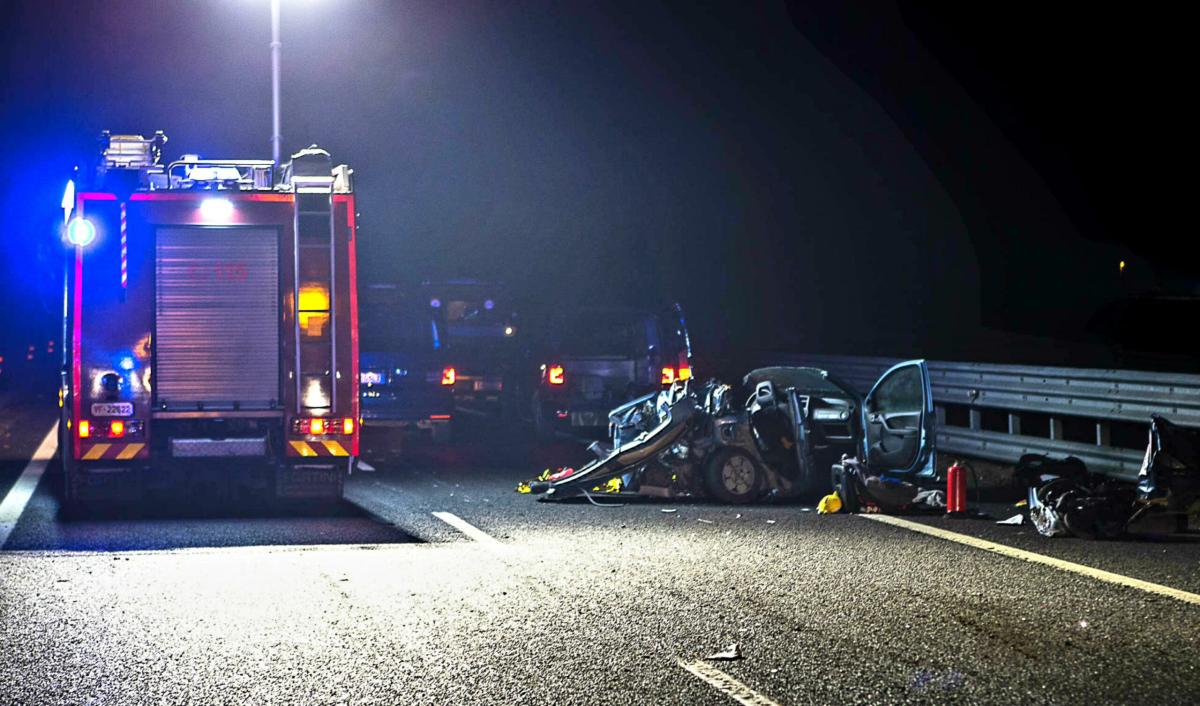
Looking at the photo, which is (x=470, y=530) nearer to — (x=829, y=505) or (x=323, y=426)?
(x=323, y=426)

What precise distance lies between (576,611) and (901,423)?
517cm

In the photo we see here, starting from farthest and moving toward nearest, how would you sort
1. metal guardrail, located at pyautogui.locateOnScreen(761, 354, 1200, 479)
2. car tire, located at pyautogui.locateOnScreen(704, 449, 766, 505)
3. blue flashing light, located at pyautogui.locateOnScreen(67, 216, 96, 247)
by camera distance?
car tire, located at pyautogui.locateOnScreen(704, 449, 766, 505), metal guardrail, located at pyautogui.locateOnScreen(761, 354, 1200, 479), blue flashing light, located at pyautogui.locateOnScreen(67, 216, 96, 247)

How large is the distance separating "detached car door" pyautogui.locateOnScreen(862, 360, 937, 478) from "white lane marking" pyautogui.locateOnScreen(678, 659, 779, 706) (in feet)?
18.7

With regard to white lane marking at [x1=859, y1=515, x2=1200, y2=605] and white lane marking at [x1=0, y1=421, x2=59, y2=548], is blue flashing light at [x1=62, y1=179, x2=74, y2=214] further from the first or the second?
white lane marking at [x1=859, y1=515, x2=1200, y2=605]

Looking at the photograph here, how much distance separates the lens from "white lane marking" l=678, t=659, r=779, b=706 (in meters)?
5.91

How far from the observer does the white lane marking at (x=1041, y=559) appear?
830cm

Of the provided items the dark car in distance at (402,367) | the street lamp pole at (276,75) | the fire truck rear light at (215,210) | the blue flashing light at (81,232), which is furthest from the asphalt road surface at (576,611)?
the street lamp pole at (276,75)

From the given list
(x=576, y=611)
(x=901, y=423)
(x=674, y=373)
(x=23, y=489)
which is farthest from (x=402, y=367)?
(x=576, y=611)

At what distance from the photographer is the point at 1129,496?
34.4 ft

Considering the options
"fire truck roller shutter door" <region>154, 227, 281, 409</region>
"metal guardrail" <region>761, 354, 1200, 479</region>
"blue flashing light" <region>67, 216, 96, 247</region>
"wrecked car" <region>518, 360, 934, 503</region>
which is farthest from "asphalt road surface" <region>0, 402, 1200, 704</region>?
"metal guardrail" <region>761, 354, 1200, 479</region>

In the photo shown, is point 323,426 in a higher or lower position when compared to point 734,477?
higher

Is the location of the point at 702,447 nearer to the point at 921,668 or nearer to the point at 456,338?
the point at 921,668

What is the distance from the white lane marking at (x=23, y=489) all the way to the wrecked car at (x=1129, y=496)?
23.8ft

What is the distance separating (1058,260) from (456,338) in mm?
42634
